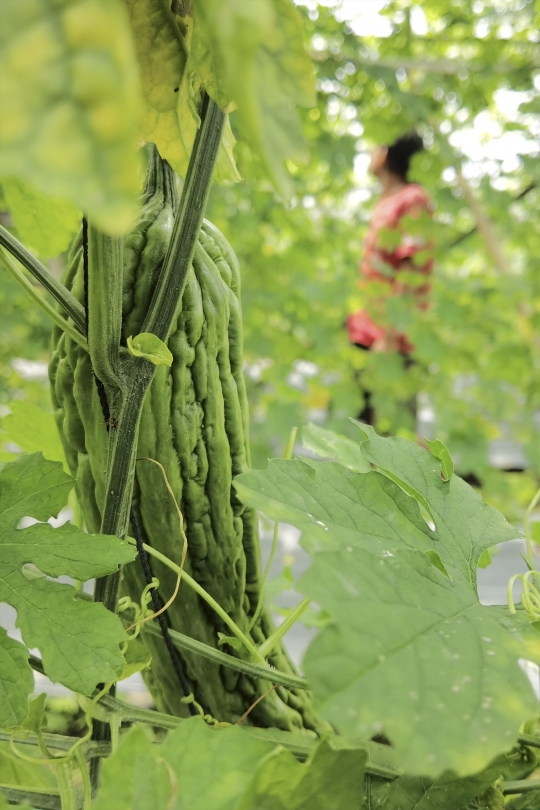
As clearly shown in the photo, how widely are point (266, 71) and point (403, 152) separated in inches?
83.4

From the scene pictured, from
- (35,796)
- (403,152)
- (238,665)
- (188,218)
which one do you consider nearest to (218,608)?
(238,665)

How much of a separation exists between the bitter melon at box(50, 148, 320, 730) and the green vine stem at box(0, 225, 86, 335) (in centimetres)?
5

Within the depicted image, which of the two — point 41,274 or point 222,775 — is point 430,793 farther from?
point 41,274

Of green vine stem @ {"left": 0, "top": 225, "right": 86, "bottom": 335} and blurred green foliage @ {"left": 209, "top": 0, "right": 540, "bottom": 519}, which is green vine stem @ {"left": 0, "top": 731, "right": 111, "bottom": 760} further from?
blurred green foliage @ {"left": 209, "top": 0, "right": 540, "bottom": 519}

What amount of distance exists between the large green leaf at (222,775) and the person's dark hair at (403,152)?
2070 mm

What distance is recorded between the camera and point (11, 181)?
1.30ft

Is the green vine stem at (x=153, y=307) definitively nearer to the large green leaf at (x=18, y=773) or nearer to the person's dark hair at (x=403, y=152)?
the large green leaf at (x=18, y=773)

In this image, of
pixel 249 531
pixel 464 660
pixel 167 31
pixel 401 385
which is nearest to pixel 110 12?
pixel 167 31

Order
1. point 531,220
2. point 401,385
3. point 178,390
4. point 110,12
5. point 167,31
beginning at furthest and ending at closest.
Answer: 1. point 531,220
2. point 401,385
3. point 178,390
4. point 167,31
5. point 110,12

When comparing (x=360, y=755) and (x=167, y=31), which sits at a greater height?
(x=167, y=31)

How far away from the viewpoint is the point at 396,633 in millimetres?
225

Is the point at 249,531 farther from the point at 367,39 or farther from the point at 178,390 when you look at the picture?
the point at 367,39

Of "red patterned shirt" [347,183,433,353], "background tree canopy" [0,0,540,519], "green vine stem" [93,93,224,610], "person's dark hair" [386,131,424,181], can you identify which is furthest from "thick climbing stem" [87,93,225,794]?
"person's dark hair" [386,131,424,181]

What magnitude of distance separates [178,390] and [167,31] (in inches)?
7.8
